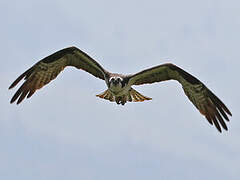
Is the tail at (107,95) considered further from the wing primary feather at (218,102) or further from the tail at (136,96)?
the wing primary feather at (218,102)

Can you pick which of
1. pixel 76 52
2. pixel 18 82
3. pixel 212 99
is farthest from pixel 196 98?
pixel 18 82

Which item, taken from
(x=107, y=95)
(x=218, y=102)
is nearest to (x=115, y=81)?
(x=107, y=95)

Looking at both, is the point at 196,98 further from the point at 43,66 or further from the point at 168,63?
the point at 43,66

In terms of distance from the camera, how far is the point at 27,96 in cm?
1711

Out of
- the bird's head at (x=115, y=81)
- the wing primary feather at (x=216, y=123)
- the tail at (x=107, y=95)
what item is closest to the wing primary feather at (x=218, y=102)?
the wing primary feather at (x=216, y=123)

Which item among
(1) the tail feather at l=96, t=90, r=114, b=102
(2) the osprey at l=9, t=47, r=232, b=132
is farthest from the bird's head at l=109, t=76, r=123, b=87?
(1) the tail feather at l=96, t=90, r=114, b=102

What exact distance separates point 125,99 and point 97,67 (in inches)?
44.0

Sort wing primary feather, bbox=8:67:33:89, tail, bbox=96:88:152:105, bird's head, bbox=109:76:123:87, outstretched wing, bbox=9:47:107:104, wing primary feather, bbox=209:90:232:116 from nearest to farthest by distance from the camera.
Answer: wing primary feather, bbox=209:90:232:116 → wing primary feather, bbox=8:67:33:89 → bird's head, bbox=109:76:123:87 → outstretched wing, bbox=9:47:107:104 → tail, bbox=96:88:152:105

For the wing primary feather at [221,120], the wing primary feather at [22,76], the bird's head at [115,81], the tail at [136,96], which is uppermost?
the tail at [136,96]

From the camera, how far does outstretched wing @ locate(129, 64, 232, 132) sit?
54.2 feet

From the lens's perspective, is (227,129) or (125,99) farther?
(125,99)

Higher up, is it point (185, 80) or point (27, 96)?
point (185, 80)

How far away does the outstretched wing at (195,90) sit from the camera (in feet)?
54.2

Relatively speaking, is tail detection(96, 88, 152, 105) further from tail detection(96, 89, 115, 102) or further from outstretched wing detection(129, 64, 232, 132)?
outstretched wing detection(129, 64, 232, 132)
